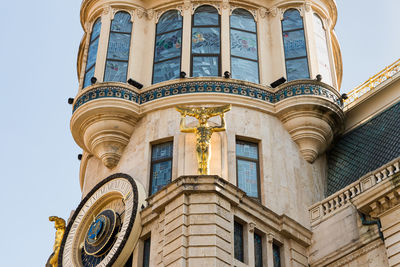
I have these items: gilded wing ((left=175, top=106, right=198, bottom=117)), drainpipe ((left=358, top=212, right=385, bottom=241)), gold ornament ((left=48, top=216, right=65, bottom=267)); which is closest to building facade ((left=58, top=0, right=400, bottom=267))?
drainpipe ((left=358, top=212, right=385, bottom=241))

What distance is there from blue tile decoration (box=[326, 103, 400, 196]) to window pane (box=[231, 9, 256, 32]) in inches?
231

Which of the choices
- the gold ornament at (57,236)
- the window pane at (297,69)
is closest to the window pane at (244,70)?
the window pane at (297,69)

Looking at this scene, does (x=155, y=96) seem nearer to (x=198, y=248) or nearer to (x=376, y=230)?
(x=198, y=248)

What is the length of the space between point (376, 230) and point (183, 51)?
10409 millimetres

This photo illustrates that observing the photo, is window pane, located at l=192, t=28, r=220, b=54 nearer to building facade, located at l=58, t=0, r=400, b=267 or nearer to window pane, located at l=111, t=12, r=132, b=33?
building facade, located at l=58, t=0, r=400, b=267

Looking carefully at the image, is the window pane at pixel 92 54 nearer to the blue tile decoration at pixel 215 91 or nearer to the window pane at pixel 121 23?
the window pane at pixel 121 23

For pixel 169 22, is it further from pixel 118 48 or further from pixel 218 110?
pixel 218 110

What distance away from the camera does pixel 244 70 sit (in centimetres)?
2839

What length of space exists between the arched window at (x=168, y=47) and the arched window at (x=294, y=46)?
4.23 meters

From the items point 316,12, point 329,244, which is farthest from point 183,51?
point 329,244

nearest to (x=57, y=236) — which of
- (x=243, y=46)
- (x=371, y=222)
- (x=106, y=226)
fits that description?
(x=106, y=226)

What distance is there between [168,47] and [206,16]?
206cm

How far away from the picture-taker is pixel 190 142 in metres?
25.6

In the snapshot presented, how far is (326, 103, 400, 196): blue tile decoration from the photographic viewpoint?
25.5 m
